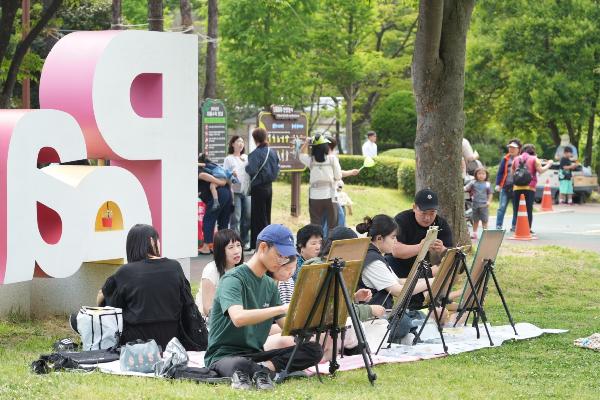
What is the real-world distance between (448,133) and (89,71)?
604 centimetres

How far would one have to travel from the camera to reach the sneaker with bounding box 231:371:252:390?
7676 mm

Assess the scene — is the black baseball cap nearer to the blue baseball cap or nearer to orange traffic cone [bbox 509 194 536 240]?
the blue baseball cap

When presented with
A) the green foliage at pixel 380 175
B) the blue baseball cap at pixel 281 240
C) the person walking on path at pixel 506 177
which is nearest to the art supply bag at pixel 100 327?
the blue baseball cap at pixel 281 240

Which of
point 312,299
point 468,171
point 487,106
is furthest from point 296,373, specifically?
point 487,106

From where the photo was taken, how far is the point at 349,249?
8.54 meters

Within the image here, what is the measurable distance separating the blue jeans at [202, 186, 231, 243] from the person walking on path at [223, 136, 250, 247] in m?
0.26

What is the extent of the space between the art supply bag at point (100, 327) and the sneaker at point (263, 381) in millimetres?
1631

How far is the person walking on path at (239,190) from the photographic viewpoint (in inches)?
709

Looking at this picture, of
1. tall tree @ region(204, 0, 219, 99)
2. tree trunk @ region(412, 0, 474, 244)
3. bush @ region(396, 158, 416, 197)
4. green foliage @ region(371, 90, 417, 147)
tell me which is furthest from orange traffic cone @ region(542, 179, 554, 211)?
tree trunk @ region(412, 0, 474, 244)

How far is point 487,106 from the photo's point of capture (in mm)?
41344

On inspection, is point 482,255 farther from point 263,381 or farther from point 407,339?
point 263,381

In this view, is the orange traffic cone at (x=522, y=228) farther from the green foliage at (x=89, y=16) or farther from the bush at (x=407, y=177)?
the green foliage at (x=89, y=16)

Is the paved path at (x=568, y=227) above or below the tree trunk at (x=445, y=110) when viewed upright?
below

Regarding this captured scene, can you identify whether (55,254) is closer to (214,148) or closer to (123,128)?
(123,128)
